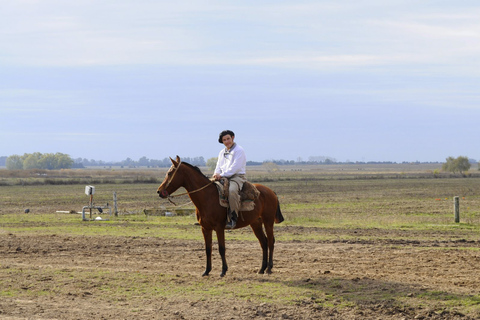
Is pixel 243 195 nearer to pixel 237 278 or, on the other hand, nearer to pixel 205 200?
pixel 205 200

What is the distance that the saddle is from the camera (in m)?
11.9

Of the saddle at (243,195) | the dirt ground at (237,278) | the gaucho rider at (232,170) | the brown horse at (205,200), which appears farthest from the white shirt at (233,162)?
the dirt ground at (237,278)

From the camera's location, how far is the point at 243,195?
12.1 meters

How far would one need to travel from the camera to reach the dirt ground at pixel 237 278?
30.9 ft

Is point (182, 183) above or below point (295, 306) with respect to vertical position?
above

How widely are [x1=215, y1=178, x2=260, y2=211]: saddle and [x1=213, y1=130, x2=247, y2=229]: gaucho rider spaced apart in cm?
9

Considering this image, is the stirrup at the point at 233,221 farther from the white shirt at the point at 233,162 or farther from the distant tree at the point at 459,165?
the distant tree at the point at 459,165

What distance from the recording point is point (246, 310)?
371 inches

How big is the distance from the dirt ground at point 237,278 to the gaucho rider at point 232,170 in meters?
1.31

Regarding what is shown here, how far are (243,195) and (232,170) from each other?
0.54m

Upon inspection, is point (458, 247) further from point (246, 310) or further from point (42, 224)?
point (42, 224)

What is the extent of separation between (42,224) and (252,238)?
10918 mm

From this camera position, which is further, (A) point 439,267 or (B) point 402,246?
(B) point 402,246

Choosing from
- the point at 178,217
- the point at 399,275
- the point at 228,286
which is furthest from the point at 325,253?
the point at 178,217
